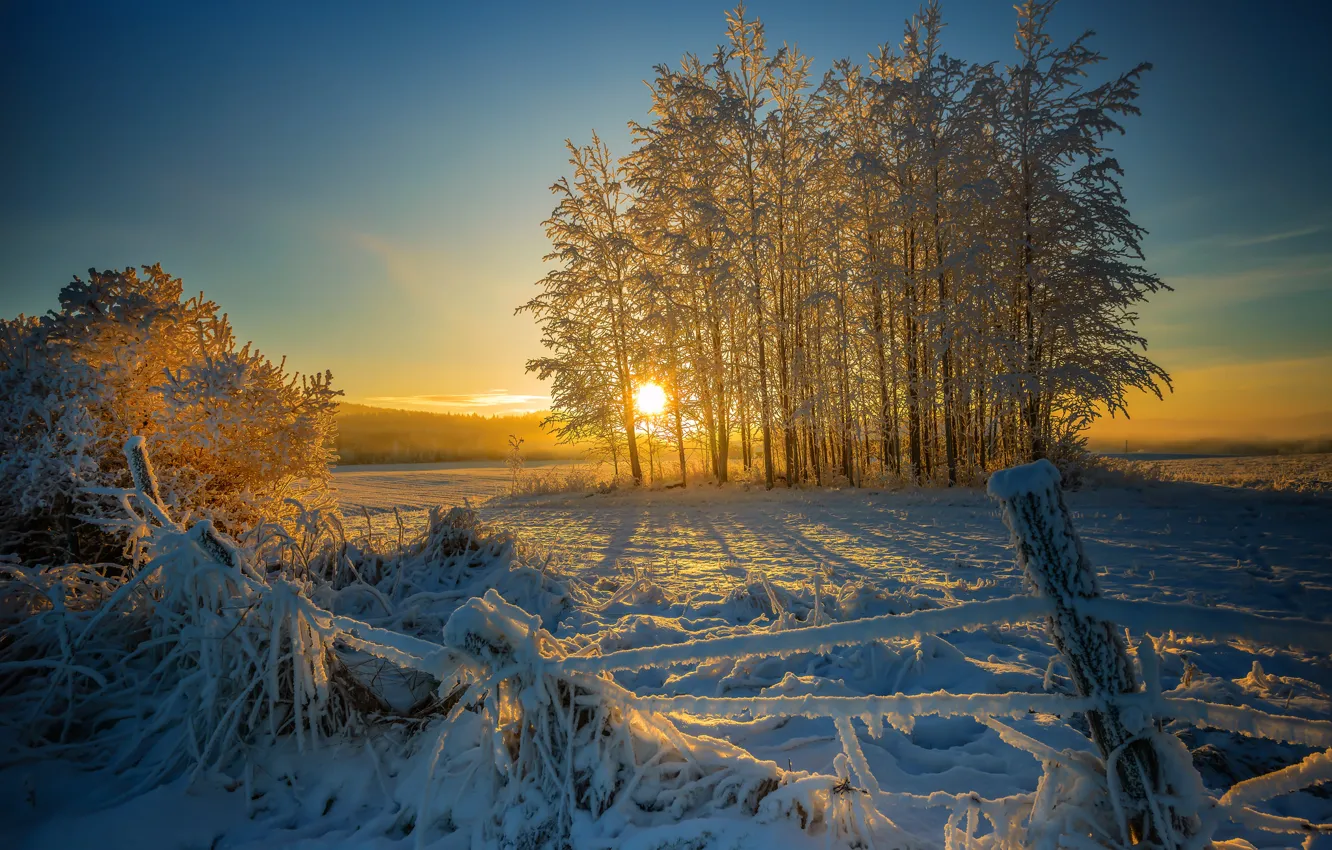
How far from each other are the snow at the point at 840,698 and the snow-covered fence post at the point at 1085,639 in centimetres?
4

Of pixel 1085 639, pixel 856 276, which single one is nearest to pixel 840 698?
pixel 1085 639

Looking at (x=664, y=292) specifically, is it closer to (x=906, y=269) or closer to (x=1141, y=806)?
(x=906, y=269)

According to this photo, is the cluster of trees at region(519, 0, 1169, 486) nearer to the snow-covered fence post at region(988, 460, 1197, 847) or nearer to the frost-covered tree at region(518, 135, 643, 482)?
the frost-covered tree at region(518, 135, 643, 482)

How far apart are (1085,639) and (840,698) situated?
18.8 inches

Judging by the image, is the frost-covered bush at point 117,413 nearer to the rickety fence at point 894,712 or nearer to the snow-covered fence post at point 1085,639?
the rickety fence at point 894,712

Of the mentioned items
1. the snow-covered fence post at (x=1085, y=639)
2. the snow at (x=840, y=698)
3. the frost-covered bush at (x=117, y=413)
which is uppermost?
the frost-covered bush at (x=117, y=413)

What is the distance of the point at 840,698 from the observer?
1141 millimetres

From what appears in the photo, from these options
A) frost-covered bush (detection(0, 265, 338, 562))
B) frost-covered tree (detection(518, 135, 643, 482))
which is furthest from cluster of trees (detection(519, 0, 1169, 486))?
frost-covered bush (detection(0, 265, 338, 562))

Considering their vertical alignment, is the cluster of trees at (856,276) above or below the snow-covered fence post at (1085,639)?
above

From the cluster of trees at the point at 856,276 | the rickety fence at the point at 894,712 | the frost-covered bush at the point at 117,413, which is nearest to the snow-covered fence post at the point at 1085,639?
the rickety fence at the point at 894,712

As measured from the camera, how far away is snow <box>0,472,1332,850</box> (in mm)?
1057

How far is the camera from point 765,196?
43.7 feet

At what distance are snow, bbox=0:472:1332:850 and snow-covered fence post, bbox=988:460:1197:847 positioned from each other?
0.12ft

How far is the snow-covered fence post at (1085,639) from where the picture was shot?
95cm
